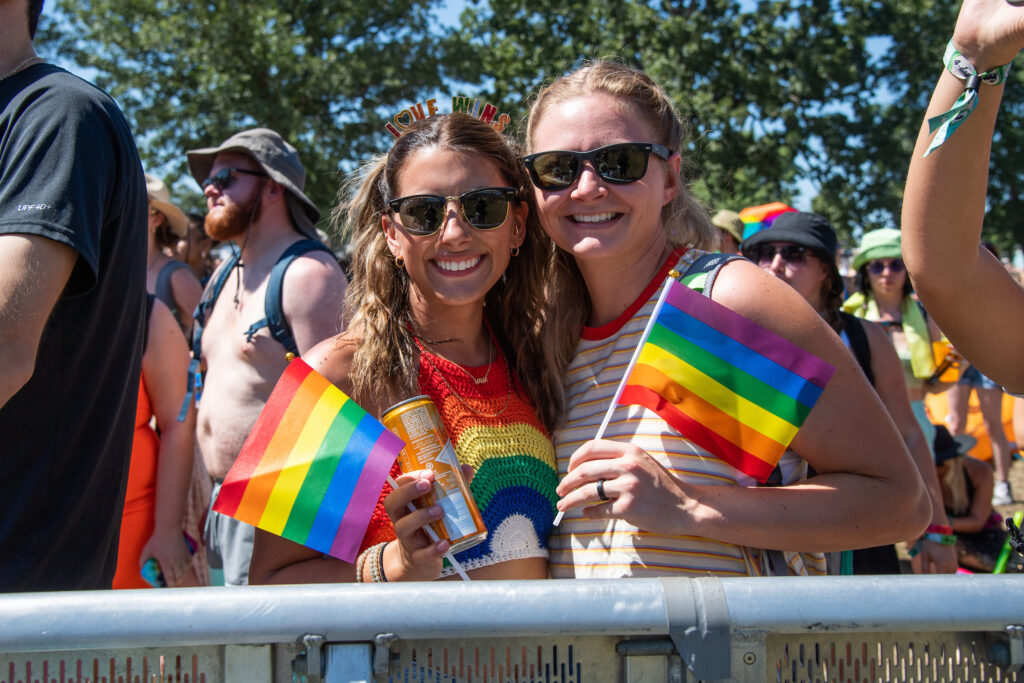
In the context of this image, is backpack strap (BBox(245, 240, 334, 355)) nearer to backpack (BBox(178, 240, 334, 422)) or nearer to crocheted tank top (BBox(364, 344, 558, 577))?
backpack (BBox(178, 240, 334, 422))

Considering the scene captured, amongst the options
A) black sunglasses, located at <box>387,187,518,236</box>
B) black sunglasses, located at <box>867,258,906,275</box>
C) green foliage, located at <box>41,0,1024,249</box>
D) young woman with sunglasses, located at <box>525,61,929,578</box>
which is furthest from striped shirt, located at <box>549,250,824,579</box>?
green foliage, located at <box>41,0,1024,249</box>

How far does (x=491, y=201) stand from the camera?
6.81 ft

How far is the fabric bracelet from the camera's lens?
1285 mm

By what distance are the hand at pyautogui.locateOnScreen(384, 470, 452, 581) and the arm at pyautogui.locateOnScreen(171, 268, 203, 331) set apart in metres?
4.19

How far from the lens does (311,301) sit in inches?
135

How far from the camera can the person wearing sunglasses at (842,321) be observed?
141 inches

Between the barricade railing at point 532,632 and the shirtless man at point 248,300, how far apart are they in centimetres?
240

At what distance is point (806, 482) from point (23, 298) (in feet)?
5.05

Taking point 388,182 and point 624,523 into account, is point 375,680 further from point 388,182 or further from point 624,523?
point 388,182

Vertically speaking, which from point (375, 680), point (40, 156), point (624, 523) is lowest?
point (375, 680)

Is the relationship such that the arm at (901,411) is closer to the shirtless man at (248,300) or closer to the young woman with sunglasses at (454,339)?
the young woman with sunglasses at (454,339)

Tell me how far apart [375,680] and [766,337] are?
1.02m

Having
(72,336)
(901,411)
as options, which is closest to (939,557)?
(901,411)

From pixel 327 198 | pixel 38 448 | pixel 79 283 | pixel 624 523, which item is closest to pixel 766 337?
pixel 624 523
